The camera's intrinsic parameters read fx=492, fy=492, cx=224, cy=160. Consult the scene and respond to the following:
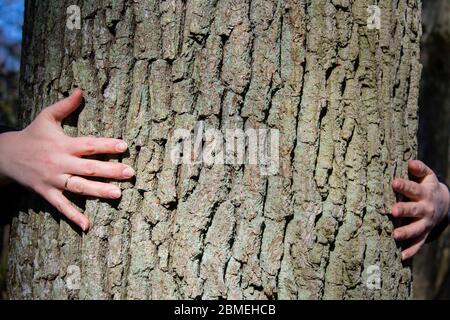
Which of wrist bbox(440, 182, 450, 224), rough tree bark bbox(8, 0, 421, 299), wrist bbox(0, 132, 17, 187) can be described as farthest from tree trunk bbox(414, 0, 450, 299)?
wrist bbox(0, 132, 17, 187)

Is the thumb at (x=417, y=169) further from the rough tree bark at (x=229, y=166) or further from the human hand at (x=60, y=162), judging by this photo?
the human hand at (x=60, y=162)

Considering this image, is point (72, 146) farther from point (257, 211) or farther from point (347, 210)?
point (347, 210)

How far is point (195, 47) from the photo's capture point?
155 centimetres

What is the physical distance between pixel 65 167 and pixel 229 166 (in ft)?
1.73

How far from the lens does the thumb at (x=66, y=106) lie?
160 centimetres

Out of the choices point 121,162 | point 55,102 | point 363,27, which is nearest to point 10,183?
point 55,102

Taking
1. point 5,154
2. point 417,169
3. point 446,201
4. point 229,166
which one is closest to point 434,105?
point 446,201

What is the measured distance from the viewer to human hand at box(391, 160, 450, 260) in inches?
67.7

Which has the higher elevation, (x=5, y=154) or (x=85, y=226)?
(x=5, y=154)

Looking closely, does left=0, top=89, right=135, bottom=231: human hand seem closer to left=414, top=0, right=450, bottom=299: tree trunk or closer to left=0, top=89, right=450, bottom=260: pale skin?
left=0, top=89, right=450, bottom=260: pale skin

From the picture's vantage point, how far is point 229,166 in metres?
1.55

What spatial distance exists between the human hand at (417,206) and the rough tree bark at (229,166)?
115 millimetres

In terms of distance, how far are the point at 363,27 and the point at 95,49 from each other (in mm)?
896

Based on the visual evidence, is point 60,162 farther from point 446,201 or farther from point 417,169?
point 446,201
